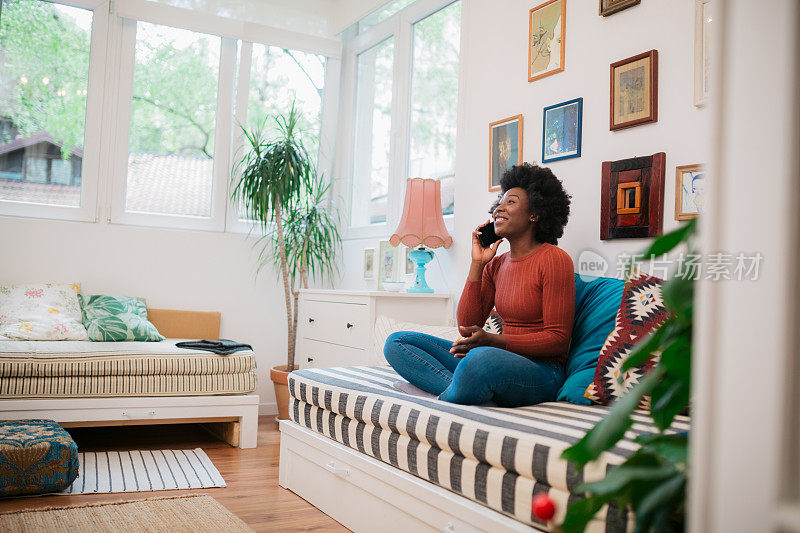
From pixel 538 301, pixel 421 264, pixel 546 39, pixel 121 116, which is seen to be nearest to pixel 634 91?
pixel 546 39

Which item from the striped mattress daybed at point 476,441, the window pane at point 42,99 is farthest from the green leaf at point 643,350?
the window pane at point 42,99

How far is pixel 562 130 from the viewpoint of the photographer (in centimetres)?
265

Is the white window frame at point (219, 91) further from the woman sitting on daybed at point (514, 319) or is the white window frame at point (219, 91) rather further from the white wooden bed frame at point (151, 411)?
the woman sitting on daybed at point (514, 319)

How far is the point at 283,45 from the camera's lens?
14.6 feet

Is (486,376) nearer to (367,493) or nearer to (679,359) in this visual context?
(367,493)

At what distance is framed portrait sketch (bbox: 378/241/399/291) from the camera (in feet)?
12.7

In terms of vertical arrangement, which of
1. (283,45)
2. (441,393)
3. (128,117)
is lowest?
(441,393)

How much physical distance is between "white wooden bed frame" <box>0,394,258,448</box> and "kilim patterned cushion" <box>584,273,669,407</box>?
196 cm

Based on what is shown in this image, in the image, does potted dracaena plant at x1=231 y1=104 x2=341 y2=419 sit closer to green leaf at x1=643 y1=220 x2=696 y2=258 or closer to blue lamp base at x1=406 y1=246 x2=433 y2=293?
blue lamp base at x1=406 y1=246 x2=433 y2=293

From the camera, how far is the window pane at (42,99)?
3789 millimetres

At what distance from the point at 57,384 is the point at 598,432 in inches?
109

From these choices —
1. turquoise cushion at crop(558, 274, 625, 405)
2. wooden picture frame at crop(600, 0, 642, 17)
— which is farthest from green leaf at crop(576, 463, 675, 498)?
wooden picture frame at crop(600, 0, 642, 17)

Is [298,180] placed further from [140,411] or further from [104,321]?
[140,411]

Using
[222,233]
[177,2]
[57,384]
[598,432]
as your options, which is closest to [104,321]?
[57,384]
